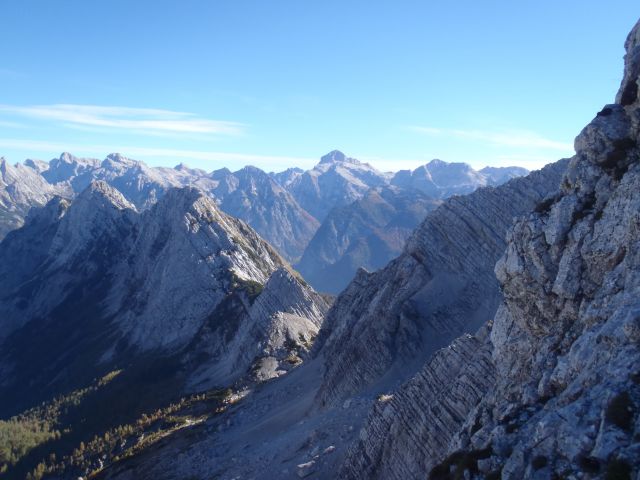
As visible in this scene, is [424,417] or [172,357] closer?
[424,417]

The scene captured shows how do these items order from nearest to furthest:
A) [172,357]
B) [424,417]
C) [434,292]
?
[424,417] → [434,292] → [172,357]

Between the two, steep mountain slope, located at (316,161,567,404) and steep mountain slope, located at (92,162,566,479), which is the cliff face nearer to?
steep mountain slope, located at (92,162,566,479)

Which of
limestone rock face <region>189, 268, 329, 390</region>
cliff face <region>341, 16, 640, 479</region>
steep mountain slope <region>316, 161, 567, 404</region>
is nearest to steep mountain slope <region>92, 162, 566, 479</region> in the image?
steep mountain slope <region>316, 161, 567, 404</region>

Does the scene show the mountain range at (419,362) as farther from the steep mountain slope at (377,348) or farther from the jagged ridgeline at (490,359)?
the steep mountain slope at (377,348)

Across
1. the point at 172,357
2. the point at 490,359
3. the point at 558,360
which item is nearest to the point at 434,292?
the point at 490,359

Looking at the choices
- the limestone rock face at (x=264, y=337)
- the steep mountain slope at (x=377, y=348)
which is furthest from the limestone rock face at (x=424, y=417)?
the limestone rock face at (x=264, y=337)

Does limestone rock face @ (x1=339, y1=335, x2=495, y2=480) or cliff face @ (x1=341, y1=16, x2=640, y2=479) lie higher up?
cliff face @ (x1=341, y1=16, x2=640, y2=479)

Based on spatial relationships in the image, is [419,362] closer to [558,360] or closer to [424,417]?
[424,417]

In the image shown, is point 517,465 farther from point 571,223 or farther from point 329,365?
point 329,365
